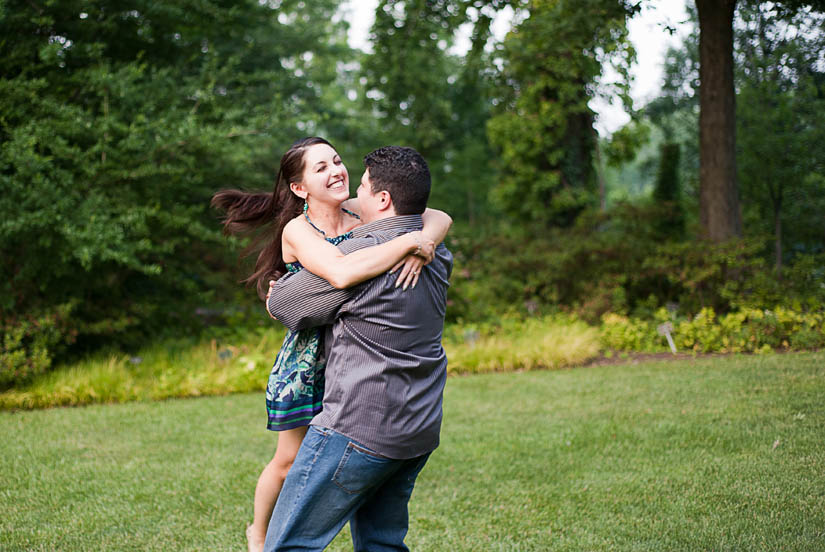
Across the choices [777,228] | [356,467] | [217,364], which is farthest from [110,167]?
[777,228]

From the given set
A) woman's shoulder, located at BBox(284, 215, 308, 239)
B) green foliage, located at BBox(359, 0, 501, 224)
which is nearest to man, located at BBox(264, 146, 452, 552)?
woman's shoulder, located at BBox(284, 215, 308, 239)

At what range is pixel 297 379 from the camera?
103 inches

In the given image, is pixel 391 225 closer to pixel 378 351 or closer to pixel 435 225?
pixel 435 225

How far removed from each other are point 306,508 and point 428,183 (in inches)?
42.2

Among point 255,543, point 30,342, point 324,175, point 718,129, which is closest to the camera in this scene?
point 324,175

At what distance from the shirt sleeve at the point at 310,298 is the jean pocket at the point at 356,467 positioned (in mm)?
398

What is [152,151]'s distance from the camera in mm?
7363

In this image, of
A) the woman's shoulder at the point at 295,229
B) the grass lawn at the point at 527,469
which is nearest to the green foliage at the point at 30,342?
the grass lawn at the point at 527,469

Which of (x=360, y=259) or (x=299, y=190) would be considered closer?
(x=360, y=259)

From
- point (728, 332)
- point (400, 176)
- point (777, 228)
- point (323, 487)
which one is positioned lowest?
point (728, 332)

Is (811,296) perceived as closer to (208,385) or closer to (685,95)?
(208,385)

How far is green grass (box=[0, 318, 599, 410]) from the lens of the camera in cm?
693

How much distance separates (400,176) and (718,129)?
26.4 ft

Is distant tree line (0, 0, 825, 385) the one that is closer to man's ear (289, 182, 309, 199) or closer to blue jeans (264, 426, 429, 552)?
man's ear (289, 182, 309, 199)
